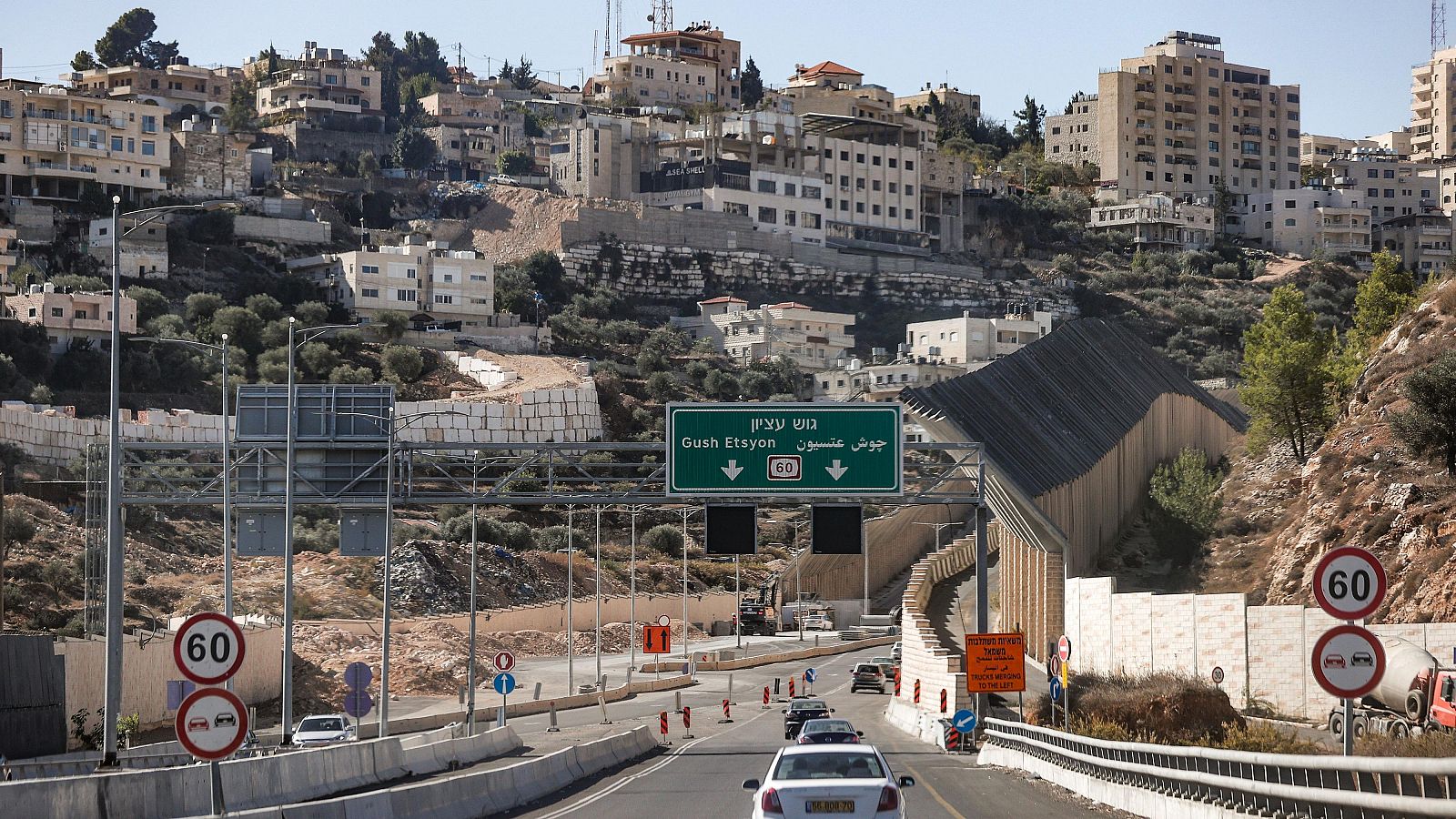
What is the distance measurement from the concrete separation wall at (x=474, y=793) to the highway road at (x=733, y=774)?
453mm

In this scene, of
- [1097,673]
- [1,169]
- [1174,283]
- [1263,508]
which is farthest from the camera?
[1174,283]

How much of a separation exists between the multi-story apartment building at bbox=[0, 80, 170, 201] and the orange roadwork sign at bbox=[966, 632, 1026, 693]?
130971 mm

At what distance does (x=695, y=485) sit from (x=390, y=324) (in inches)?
4199

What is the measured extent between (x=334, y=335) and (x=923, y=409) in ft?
313

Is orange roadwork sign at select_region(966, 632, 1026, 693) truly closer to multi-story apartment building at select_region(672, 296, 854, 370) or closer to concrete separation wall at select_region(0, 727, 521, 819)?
concrete separation wall at select_region(0, 727, 521, 819)

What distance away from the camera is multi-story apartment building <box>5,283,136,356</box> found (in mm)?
126250

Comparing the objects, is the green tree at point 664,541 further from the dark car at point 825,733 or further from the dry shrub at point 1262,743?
the dry shrub at point 1262,743

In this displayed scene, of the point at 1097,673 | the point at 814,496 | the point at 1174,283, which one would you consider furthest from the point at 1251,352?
the point at 1174,283

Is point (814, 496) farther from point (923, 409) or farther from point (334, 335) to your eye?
point (334, 335)

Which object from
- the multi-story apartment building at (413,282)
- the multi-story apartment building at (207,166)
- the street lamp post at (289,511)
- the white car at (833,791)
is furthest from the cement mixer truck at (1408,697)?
the multi-story apartment building at (207,166)

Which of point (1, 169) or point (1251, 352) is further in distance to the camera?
point (1, 169)

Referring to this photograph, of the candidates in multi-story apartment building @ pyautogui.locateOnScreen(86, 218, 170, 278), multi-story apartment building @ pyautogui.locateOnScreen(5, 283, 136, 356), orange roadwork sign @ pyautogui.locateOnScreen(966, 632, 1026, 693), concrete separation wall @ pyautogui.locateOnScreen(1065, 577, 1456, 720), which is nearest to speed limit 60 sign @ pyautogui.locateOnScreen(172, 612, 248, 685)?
concrete separation wall @ pyautogui.locateOnScreen(1065, 577, 1456, 720)

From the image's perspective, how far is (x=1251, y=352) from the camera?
91.1m

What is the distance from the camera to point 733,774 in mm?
33562
